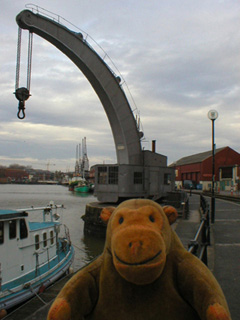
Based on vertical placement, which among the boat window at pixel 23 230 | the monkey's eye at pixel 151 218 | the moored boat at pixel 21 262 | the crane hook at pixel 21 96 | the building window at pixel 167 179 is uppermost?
the crane hook at pixel 21 96

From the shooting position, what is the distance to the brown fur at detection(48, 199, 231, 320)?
2.00 meters

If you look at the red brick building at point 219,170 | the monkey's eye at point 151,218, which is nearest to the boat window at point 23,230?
the monkey's eye at point 151,218

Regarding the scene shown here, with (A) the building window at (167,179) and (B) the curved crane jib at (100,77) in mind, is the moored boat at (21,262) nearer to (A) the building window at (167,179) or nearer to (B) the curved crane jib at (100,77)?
(B) the curved crane jib at (100,77)

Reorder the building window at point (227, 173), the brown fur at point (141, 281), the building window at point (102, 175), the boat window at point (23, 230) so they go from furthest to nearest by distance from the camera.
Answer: the building window at point (227, 173)
the building window at point (102, 175)
the boat window at point (23, 230)
the brown fur at point (141, 281)

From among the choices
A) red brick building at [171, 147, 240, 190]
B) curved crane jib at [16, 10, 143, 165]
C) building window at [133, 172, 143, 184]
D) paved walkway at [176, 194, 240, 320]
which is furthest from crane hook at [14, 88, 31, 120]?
red brick building at [171, 147, 240, 190]

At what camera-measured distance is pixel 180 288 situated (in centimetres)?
224

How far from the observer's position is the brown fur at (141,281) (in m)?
2.00

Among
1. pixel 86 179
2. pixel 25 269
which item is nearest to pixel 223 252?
pixel 25 269

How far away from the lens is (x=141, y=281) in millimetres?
2008

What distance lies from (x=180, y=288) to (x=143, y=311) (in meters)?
0.33

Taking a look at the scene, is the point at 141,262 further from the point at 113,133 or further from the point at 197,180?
the point at 197,180

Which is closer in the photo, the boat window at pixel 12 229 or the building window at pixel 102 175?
the boat window at pixel 12 229

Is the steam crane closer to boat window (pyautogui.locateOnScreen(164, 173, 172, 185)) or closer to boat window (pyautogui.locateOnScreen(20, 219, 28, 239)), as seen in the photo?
boat window (pyautogui.locateOnScreen(164, 173, 172, 185))

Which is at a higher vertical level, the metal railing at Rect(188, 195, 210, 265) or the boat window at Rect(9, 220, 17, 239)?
the metal railing at Rect(188, 195, 210, 265)
